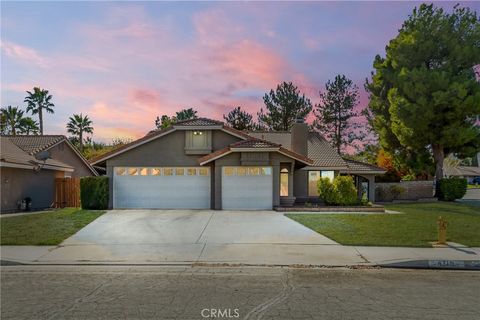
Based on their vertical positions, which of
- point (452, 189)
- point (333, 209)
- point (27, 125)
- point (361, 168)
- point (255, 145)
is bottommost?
point (333, 209)

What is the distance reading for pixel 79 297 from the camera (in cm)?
580

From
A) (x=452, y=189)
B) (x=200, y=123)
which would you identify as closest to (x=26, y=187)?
(x=200, y=123)

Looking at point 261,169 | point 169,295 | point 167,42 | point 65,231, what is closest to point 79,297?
point 169,295

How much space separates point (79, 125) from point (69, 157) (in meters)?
31.2

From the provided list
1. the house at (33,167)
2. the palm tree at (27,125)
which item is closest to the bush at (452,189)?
the house at (33,167)

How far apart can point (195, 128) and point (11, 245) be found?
12355 millimetres

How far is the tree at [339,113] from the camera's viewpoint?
48281mm

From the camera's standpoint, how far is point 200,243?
416 inches

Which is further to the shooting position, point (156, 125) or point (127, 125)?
→ point (156, 125)

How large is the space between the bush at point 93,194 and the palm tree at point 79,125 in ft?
138

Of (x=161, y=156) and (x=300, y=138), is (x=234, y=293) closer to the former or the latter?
(x=161, y=156)

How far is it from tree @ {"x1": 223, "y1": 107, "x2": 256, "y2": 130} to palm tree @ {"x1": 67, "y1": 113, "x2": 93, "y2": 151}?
25.3m

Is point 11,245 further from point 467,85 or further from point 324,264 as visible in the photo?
point 467,85

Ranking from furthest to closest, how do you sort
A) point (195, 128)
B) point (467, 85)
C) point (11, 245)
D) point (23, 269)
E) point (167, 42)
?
point (467, 85) → point (195, 128) → point (167, 42) → point (11, 245) → point (23, 269)
